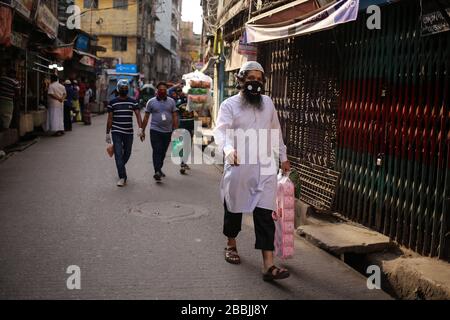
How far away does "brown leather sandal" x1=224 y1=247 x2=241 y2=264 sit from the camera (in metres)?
5.22

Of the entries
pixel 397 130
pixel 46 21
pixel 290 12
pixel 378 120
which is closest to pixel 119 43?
pixel 46 21

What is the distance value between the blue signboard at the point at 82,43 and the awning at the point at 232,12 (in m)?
13.3

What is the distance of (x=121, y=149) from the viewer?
942 cm

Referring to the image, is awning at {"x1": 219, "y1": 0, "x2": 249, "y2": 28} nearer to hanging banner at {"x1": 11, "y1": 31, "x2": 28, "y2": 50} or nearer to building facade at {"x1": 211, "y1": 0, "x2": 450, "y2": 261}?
building facade at {"x1": 211, "y1": 0, "x2": 450, "y2": 261}

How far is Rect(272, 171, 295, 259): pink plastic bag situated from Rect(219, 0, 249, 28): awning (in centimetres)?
925

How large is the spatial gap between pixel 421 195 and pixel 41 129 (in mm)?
15713

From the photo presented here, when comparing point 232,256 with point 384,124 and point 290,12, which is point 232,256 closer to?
point 384,124

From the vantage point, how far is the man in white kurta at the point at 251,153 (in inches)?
193

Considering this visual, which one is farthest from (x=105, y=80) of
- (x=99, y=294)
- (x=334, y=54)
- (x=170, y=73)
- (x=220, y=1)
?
(x=170, y=73)

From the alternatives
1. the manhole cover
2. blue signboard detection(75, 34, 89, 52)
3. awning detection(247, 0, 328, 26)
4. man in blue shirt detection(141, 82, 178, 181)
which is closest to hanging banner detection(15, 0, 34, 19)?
man in blue shirt detection(141, 82, 178, 181)

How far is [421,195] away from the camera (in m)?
5.23

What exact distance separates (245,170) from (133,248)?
1610 millimetres

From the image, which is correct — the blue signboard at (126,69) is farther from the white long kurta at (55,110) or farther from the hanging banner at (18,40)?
the hanging banner at (18,40)
